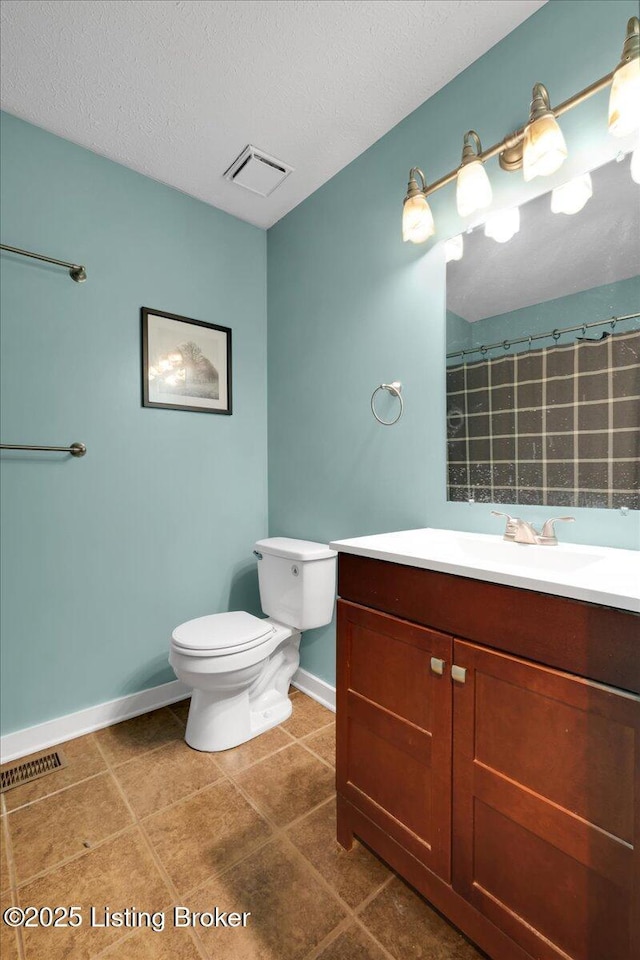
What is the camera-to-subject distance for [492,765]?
0.87m

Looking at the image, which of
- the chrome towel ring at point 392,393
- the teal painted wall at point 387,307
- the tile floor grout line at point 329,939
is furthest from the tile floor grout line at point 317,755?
the chrome towel ring at point 392,393

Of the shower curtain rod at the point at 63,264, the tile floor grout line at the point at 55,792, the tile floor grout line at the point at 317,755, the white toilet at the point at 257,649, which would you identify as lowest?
the tile floor grout line at the point at 55,792

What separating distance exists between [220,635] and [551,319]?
1.56 metres

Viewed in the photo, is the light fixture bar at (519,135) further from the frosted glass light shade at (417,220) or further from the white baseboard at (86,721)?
the white baseboard at (86,721)

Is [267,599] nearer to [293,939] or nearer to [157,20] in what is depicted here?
[293,939]

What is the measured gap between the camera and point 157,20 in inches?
51.4

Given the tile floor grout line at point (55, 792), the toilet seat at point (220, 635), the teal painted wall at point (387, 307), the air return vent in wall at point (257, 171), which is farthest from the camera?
the air return vent in wall at point (257, 171)

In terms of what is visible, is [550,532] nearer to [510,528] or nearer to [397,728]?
[510,528]

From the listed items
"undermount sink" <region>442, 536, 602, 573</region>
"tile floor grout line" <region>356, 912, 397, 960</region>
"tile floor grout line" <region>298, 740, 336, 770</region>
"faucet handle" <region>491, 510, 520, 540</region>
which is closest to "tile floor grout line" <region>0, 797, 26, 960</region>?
"tile floor grout line" <region>356, 912, 397, 960</region>

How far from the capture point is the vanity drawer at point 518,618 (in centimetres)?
72

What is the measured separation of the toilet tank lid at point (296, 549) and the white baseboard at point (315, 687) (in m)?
0.65

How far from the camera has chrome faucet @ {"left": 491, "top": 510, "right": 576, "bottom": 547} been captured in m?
1.18

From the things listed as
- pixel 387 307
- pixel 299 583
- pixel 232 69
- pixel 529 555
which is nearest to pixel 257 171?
pixel 232 69

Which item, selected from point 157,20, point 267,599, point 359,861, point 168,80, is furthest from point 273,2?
point 359,861
